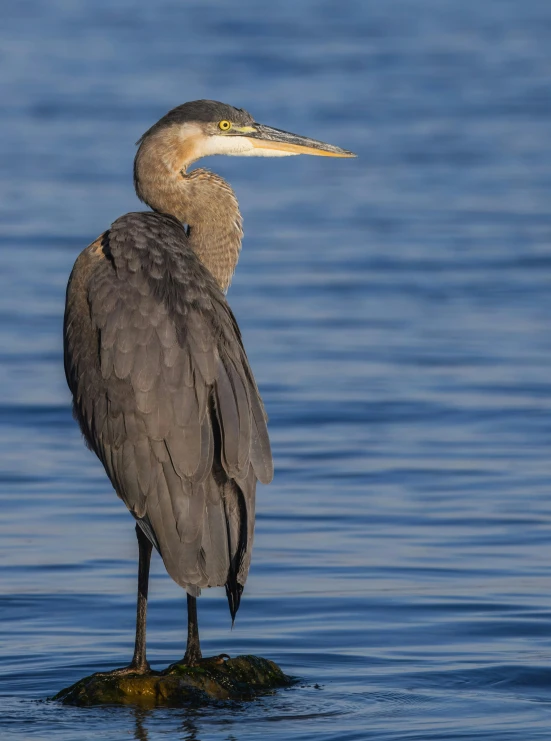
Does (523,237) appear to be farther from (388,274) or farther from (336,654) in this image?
(336,654)

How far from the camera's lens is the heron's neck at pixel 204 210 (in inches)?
352

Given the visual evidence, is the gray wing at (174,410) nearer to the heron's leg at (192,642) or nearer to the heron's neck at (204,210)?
the heron's leg at (192,642)

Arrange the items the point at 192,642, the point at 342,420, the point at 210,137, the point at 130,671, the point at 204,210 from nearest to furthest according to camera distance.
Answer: the point at 130,671, the point at 192,642, the point at 204,210, the point at 210,137, the point at 342,420

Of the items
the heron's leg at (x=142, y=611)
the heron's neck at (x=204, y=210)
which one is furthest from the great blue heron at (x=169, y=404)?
the heron's neck at (x=204, y=210)

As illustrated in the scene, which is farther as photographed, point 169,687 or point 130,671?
point 130,671

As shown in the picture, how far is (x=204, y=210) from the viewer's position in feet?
29.3

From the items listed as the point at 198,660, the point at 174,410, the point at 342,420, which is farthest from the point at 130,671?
the point at 342,420

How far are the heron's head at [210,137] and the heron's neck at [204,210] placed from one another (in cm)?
12

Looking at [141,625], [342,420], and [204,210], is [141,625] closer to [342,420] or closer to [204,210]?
[204,210]

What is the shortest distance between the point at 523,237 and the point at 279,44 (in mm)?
14675

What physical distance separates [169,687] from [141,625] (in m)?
0.36

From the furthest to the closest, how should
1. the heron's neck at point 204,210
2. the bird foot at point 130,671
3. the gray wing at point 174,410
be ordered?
the heron's neck at point 204,210, the bird foot at point 130,671, the gray wing at point 174,410

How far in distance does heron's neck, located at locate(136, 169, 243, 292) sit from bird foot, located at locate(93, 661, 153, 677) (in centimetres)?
216

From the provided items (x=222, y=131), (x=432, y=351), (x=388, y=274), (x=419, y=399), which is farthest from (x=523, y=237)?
(x=222, y=131)
